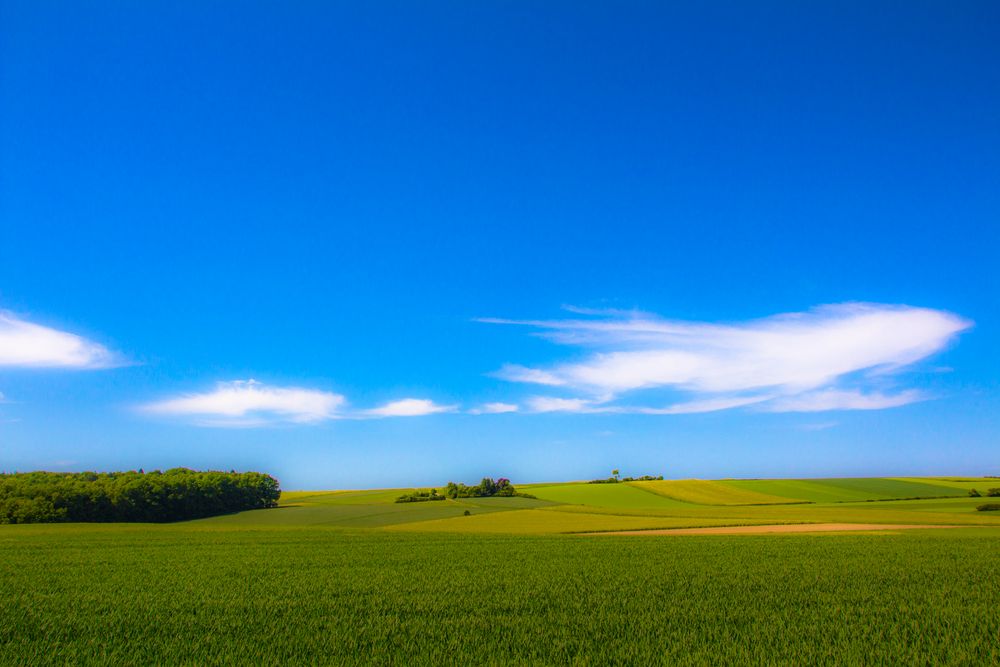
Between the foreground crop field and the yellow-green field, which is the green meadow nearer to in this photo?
the foreground crop field

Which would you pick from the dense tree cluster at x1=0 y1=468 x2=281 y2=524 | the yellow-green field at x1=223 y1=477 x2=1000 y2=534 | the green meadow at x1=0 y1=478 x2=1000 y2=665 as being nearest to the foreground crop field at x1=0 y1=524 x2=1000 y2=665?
the green meadow at x1=0 y1=478 x2=1000 y2=665

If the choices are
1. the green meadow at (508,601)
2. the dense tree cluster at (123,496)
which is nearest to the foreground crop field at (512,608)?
the green meadow at (508,601)

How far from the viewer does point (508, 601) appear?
15344 millimetres

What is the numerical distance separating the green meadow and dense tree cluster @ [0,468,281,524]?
33656 millimetres

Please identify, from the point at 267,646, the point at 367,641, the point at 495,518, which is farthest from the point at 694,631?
the point at 495,518

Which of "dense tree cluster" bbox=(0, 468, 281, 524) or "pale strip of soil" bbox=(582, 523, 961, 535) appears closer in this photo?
"pale strip of soil" bbox=(582, 523, 961, 535)

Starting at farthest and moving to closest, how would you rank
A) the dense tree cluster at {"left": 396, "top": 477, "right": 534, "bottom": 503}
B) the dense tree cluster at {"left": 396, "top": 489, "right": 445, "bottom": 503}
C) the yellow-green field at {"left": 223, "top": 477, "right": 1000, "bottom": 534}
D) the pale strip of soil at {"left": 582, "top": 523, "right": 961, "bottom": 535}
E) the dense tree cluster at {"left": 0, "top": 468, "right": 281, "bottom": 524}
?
the dense tree cluster at {"left": 396, "top": 477, "right": 534, "bottom": 503} < the dense tree cluster at {"left": 396, "top": 489, "right": 445, "bottom": 503} < the dense tree cluster at {"left": 0, "top": 468, "right": 281, "bottom": 524} < the yellow-green field at {"left": 223, "top": 477, "right": 1000, "bottom": 534} < the pale strip of soil at {"left": 582, "top": 523, "right": 961, "bottom": 535}

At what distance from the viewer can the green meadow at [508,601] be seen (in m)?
11.2

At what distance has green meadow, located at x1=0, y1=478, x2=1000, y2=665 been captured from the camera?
36.6ft

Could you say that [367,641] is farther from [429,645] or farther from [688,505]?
[688,505]

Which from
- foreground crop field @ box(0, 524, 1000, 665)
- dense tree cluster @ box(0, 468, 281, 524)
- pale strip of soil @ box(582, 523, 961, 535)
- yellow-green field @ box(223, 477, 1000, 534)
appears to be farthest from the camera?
dense tree cluster @ box(0, 468, 281, 524)

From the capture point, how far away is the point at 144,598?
53.5 ft

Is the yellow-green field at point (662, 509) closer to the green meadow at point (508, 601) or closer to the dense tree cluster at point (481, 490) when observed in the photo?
A: the dense tree cluster at point (481, 490)

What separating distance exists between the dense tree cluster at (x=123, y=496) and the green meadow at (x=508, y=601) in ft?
110
